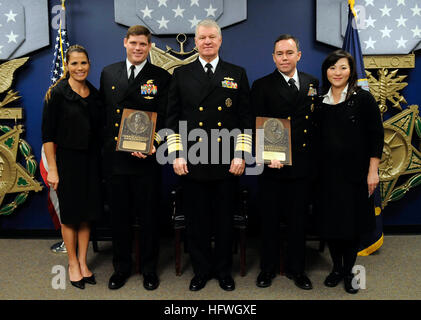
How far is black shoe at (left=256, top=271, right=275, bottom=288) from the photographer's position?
2.40 m

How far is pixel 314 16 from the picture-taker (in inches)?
127

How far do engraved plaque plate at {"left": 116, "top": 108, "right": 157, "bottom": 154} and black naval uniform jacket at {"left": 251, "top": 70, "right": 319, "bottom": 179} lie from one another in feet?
2.41

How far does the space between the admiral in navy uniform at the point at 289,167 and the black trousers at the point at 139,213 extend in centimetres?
75

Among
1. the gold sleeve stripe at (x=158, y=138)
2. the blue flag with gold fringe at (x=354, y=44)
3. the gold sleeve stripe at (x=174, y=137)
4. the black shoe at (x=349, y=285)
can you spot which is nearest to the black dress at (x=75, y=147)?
the gold sleeve stripe at (x=158, y=138)

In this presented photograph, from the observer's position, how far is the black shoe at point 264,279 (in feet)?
7.88

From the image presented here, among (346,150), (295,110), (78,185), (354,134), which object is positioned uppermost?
(295,110)

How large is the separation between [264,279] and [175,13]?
7.94 ft

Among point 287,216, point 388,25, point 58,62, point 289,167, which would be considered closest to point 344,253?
point 287,216

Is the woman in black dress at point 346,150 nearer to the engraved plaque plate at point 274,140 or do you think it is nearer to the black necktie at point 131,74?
the engraved plaque plate at point 274,140

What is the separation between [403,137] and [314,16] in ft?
4.65

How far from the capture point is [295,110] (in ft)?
7.31

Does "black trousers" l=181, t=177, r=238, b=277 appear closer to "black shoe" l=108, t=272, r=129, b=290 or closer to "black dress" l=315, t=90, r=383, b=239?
"black shoe" l=108, t=272, r=129, b=290

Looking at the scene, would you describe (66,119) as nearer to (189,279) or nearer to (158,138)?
(158,138)

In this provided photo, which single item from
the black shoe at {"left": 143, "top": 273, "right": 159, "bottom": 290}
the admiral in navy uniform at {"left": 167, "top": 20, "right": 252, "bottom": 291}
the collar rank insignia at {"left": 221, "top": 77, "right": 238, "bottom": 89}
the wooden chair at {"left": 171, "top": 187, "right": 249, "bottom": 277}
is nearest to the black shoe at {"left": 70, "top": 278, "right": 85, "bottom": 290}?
the black shoe at {"left": 143, "top": 273, "right": 159, "bottom": 290}
